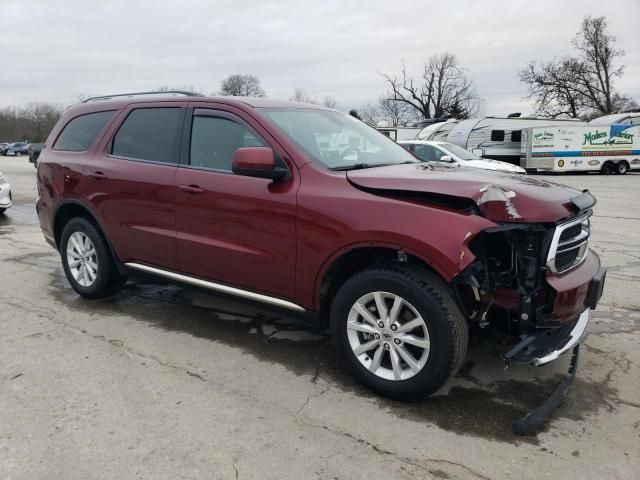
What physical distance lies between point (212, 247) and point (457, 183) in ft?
5.98

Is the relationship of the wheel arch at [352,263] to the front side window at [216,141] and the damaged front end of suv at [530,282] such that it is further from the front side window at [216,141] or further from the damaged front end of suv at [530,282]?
the front side window at [216,141]

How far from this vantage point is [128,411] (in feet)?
9.77

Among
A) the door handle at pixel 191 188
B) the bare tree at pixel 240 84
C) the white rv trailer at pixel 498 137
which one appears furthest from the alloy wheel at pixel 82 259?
the bare tree at pixel 240 84

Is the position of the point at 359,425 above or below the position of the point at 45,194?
below

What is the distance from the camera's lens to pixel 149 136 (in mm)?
4297

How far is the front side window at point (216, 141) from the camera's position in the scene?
12.2 ft

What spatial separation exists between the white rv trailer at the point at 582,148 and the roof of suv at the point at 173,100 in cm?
2150

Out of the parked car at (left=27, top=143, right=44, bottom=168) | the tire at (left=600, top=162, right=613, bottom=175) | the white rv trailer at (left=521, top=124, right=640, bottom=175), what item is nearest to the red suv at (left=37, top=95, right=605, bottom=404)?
the parked car at (left=27, top=143, right=44, bottom=168)

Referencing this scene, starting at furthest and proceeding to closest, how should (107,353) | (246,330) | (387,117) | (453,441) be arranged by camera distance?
(387,117) → (246,330) → (107,353) → (453,441)

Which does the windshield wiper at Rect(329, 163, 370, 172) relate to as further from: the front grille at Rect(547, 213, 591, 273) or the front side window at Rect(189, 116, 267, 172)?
the front grille at Rect(547, 213, 591, 273)

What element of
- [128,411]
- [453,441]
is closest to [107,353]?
[128,411]

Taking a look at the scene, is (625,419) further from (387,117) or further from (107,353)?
(387,117)

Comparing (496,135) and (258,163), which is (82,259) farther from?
(496,135)

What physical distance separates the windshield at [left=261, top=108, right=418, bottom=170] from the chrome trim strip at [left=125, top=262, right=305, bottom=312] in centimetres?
97
